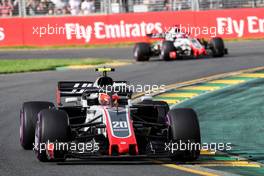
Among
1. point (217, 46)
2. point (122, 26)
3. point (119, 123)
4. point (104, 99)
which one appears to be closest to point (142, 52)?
point (217, 46)

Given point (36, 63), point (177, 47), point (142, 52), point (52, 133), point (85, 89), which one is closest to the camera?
point (52, 133)

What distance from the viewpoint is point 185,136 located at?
11.9m

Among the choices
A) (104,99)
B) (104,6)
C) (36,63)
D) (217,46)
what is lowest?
(36,63)

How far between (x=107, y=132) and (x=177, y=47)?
757 inches

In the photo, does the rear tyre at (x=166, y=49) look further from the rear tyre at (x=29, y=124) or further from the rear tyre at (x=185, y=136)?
the rear tyre at (x=185, y=136)

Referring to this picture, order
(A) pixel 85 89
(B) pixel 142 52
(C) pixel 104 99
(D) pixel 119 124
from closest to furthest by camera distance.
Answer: (D) pixel 119 124
(C) pixel 104 99
(A) pixel 85 89
(B) pixel 142 52

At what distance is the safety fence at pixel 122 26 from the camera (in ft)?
127

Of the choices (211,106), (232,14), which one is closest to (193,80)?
(211,106)

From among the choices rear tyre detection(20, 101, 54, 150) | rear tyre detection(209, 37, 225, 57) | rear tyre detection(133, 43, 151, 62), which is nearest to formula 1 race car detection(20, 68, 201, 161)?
rear tyre detection(20, 101, 54, 150)

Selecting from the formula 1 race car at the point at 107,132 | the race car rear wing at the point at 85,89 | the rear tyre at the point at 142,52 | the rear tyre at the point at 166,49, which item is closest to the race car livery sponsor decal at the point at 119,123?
the formula 1 race car at the point at 107,132

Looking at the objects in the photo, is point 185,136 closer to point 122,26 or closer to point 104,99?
point 104,99

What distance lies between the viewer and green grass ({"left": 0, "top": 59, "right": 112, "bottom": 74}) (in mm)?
28931

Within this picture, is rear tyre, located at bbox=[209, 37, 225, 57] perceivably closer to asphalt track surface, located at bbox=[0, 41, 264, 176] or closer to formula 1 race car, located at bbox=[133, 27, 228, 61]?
formula 1 race car, located at bbox=[133, 27, 228, 61]

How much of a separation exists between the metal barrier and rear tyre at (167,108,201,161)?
2722 cm
